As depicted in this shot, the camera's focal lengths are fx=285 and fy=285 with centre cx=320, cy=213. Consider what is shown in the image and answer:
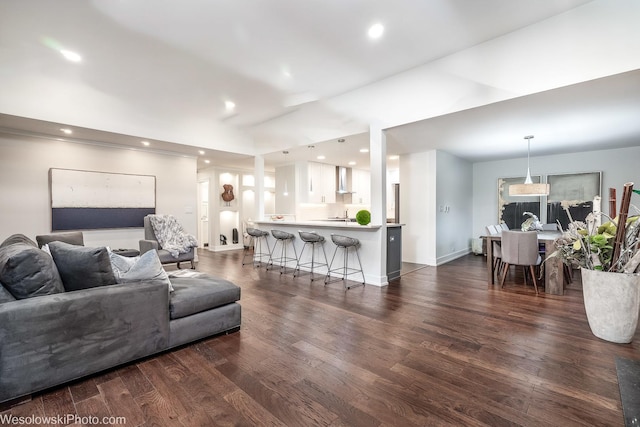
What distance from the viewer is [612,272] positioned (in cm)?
260

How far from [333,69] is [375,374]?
3.55 meters

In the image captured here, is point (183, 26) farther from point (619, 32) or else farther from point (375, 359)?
point (619, 32)

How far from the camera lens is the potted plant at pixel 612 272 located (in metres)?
2.50

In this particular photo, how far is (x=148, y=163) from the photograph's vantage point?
6234 mm

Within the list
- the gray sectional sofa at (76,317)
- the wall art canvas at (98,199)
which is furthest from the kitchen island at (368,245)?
the wall art canvas at (98,199)

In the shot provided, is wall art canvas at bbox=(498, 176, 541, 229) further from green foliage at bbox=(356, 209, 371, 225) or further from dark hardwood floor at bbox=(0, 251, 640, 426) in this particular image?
green foliage at bbox=(356, 209, 371, 225)

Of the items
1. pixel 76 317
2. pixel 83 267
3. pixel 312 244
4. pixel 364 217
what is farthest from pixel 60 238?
pixel 364 217

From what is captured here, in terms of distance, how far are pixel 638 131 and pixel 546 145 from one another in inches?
49.2

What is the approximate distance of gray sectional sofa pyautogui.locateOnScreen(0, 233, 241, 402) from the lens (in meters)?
1.74

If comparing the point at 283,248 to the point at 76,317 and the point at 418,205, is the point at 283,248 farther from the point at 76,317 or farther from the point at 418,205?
the point at 76,317

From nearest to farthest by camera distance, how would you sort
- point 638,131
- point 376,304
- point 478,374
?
point 478,374 → point 376,304 → point 638,131

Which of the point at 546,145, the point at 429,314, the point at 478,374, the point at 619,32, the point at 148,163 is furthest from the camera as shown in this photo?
the point at 148,163

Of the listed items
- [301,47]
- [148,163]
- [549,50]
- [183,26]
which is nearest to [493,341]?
[549,50]

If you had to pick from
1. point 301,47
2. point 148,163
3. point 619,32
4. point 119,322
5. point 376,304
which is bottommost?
point 376,304
